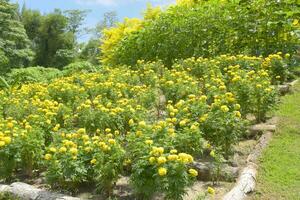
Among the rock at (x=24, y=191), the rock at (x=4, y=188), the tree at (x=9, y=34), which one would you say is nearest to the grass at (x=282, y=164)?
the rock at (x=24, y=191)

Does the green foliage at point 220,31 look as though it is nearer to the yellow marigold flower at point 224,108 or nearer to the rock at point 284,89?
the rock at point 284,89

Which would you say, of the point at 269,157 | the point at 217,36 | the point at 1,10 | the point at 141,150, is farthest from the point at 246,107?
the point at 1,10

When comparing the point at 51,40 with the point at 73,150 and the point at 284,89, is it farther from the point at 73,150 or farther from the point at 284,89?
the point at 73,150

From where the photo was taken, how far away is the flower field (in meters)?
4.59


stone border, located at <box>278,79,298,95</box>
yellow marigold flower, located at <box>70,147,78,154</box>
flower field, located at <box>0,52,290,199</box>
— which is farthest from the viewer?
stone border, located at <box>278,79,298,95</box>

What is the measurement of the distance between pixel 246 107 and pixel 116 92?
2135 millimetres

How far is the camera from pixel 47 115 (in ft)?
20.6

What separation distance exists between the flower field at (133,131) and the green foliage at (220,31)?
2265 millimetres

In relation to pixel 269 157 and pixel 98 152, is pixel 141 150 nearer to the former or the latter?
pixel 98 152

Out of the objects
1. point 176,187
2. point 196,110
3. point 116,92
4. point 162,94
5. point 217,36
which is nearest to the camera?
point 176,187

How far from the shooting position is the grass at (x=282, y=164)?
5.04 m

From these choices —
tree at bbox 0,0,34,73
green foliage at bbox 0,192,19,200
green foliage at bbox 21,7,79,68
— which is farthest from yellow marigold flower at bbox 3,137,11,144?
green foliage at bbox 21,7,79,68

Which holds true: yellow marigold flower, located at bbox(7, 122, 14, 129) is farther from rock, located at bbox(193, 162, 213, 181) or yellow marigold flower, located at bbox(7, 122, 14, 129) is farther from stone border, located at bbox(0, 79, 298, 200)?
rock, located at bbox(193, 162, 213, 181)

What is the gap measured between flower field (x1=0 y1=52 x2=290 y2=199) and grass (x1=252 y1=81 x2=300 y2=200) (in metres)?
0.44
